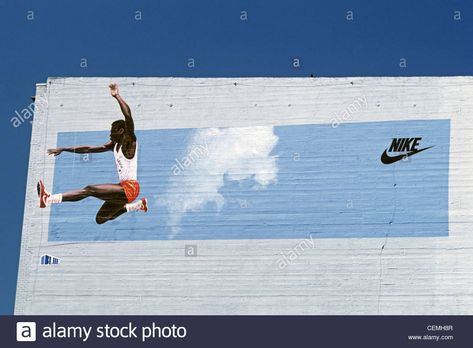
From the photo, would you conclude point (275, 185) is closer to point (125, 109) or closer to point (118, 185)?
point (118, 185)

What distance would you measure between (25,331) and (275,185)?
418 inches

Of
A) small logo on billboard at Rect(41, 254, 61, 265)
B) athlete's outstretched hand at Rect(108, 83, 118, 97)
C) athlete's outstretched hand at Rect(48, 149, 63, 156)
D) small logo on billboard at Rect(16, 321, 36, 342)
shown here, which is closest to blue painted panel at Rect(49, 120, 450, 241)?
small logo on billboard at Rect(41, 254, 61, 265)

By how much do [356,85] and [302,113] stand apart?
2112 mm

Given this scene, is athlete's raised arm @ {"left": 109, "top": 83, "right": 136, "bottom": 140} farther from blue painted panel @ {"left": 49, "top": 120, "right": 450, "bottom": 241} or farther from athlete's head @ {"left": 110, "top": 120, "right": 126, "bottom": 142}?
blue painted panel @ {"left": 49, "top": 120, "right": 450, "bottom": 241}

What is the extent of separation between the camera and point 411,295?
25312mm

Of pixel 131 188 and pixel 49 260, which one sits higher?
pixel 131 188

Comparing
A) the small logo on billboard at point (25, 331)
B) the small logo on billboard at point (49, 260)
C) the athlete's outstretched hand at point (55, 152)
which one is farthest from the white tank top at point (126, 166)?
the small logo on billboard at point (25, 331)

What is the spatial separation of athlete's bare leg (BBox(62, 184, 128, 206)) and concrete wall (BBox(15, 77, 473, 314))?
1042mm

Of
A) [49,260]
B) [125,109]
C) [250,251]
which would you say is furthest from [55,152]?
[250,251]

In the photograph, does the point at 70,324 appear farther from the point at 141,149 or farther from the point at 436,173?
the point at 436,173

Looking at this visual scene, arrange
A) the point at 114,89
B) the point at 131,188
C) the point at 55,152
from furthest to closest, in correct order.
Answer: the point at 114,89 < the point at 55,152 < the point at 131,188

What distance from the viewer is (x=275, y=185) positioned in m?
26.7

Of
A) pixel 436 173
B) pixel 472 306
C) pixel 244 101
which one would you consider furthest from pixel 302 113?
pixel 472 306

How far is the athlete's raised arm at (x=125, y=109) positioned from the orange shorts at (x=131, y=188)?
1.62 meters
